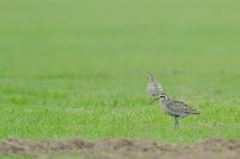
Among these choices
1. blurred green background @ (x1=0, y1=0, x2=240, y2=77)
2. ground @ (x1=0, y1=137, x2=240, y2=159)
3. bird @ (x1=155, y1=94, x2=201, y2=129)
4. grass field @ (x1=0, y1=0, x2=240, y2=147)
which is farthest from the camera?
blurred green background @ (x1=0, y1=0, x2=240, y2=77)

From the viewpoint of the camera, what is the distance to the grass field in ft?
44.0

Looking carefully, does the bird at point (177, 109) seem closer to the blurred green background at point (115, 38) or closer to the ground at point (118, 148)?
the ground at point (118, 148)

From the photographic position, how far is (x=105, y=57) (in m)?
31.0

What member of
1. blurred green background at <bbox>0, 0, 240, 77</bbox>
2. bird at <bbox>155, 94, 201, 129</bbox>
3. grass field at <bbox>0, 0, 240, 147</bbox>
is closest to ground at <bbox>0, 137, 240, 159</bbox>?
grass field at <bbox>0, 0, 240, 147</bbox>

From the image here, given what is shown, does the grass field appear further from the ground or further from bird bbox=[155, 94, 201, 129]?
the ground

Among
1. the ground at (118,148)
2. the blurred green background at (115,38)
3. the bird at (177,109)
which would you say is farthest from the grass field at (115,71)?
the ground at (118,148)

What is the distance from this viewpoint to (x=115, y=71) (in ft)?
85.0

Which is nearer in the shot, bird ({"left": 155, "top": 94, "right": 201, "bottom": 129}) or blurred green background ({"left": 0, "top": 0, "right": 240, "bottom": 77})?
bird ({"left": 155, "top": 94, "right": 201, "bottom": 129})

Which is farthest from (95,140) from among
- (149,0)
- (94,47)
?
(149,0)

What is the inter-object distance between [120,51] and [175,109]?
20793mm

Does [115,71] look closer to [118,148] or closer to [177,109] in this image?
[177,109]

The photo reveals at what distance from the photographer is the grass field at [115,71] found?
528 inches

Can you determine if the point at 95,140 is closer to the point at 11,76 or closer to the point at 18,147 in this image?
the point at 18,147

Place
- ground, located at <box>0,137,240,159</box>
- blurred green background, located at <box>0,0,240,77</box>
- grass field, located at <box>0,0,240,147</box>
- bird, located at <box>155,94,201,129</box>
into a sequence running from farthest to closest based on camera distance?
blurred green background, located at <box>0,0,240,77</box> < grass field, located at <box>0,0,240,147</box> < bird, located at <box>155,94,201,129</box> < ground, located at <box>0,137,240,159</box>
